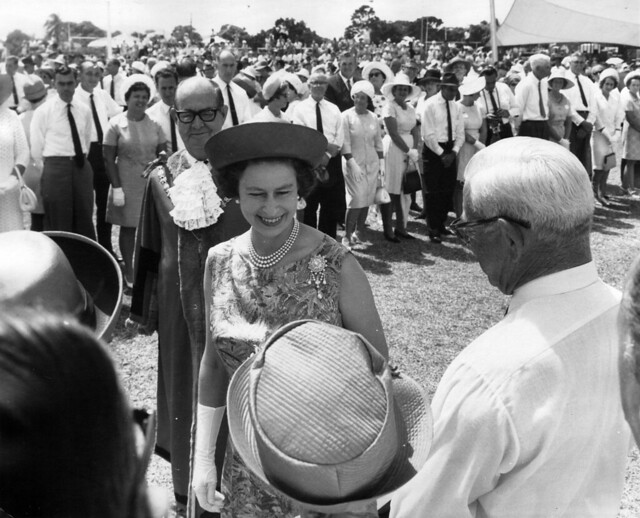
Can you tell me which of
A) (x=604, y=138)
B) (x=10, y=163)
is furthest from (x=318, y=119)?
(x=604, y=138)

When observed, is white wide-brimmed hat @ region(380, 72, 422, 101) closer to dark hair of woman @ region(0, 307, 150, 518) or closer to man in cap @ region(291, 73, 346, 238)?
man in cap @ region(291, 73, 346, 238)

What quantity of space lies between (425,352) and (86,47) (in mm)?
33235

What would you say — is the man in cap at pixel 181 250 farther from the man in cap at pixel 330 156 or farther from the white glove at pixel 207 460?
the man in cap at pixel 330 156

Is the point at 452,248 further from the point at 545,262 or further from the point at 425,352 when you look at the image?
the point at 545,262

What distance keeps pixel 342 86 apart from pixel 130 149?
4535mm

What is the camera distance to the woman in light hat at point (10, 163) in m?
5.58

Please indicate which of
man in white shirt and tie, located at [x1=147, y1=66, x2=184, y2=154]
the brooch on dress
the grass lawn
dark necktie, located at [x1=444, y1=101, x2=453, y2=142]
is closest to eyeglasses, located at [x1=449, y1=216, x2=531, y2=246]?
the brooch on dress

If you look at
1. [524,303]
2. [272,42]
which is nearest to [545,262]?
[524,303]

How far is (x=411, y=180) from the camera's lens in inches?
332

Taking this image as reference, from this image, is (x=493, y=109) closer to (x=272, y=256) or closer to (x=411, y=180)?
(x=411, y=180)

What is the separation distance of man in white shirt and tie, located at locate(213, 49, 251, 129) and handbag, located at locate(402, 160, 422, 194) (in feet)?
6.21

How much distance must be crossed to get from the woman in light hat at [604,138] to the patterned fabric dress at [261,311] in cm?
934

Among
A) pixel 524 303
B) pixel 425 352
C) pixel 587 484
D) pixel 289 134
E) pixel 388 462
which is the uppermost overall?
pixel 289 134

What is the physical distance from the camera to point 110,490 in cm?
102
